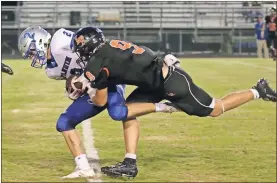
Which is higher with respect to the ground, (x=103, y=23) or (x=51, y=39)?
(x=51, y=39)

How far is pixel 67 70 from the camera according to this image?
5.84 m

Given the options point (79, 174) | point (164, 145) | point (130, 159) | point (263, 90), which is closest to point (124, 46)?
point (130, 159)

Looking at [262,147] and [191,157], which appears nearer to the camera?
[191,157]

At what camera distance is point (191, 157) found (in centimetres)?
673

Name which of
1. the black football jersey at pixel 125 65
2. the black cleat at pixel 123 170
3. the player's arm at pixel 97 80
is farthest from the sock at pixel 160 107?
the player's arm at pixel 97 80

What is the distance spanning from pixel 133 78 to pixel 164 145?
1.91 metres

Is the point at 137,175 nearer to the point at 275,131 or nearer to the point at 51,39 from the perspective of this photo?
the point at 51,39

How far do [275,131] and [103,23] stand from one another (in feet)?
73.6

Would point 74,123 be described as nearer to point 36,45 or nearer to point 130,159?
point 130,159

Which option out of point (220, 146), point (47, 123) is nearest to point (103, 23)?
point (47, 123)

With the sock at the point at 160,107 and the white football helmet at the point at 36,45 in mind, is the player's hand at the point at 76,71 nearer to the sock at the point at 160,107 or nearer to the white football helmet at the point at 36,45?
the white football helmet at the point at 36,45

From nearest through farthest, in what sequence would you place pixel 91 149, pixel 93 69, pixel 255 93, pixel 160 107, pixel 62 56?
pixel 93 69 < pixel 62 56 < pixel 160 107 < pixel 255 93 < pixel 91 149

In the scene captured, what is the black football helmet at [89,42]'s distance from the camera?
5516mm

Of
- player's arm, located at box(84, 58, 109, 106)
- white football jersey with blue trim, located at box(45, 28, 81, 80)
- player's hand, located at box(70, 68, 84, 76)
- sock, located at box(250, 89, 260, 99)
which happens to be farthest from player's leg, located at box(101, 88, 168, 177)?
sock, located at box(250, 89, 260, 99)
